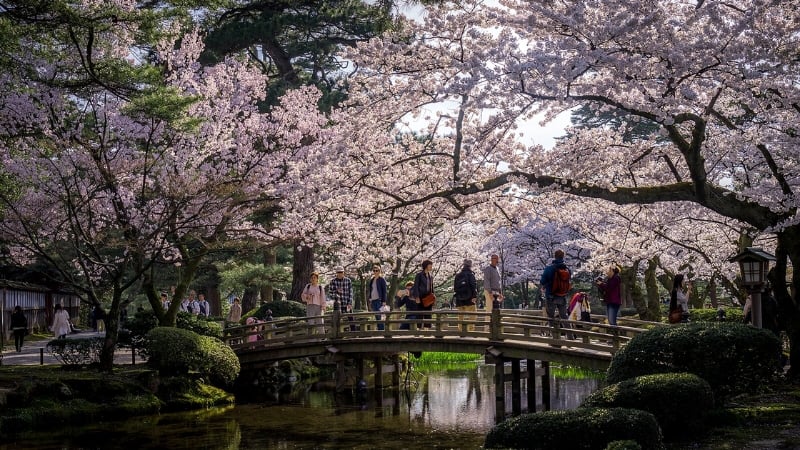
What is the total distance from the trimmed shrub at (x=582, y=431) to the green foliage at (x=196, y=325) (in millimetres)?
13943

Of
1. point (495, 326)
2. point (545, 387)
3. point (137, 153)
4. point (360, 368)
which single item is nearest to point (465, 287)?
point (495, 326)

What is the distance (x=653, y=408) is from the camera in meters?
10.9

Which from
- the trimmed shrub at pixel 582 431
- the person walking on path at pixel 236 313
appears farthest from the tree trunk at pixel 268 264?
the trimmed shrub at pixel 582 431

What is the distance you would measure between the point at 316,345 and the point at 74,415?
698cm

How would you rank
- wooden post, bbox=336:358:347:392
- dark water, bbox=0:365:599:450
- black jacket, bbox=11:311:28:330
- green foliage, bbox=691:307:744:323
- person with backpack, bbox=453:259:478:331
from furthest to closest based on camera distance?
1. black jacket, bbox=11:311:28:330
2. green foliage, bbox=691:307:744:323
3. wooden post, bbox=336:358:347:392
4. person with backpack, bbox=453:259:478:331
5. dark water, bbox=0:365:599:450

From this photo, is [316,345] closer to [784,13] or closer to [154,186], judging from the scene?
[154,186]

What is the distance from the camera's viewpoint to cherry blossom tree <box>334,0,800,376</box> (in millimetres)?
11742

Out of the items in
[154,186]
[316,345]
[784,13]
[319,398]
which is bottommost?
[319,398]

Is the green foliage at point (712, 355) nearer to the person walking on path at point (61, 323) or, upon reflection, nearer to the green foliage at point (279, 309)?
the green foliage at point (279, 309)

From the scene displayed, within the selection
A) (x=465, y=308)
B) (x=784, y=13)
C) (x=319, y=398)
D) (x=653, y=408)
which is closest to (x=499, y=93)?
(x=784, y=13)

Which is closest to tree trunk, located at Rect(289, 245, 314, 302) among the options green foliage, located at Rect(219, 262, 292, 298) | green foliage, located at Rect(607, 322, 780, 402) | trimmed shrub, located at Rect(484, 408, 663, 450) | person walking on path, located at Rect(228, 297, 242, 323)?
green foliage, located at Rect(219, 262, 292, 298)

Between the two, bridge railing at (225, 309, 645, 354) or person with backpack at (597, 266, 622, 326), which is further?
person with backpack at (597, 266, 622, 326)

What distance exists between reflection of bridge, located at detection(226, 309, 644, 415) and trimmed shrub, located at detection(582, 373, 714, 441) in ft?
14.8

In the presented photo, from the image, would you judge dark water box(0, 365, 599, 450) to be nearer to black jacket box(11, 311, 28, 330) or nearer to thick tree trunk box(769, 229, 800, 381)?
thick tree trunk box(769, 229, 800, 381)
